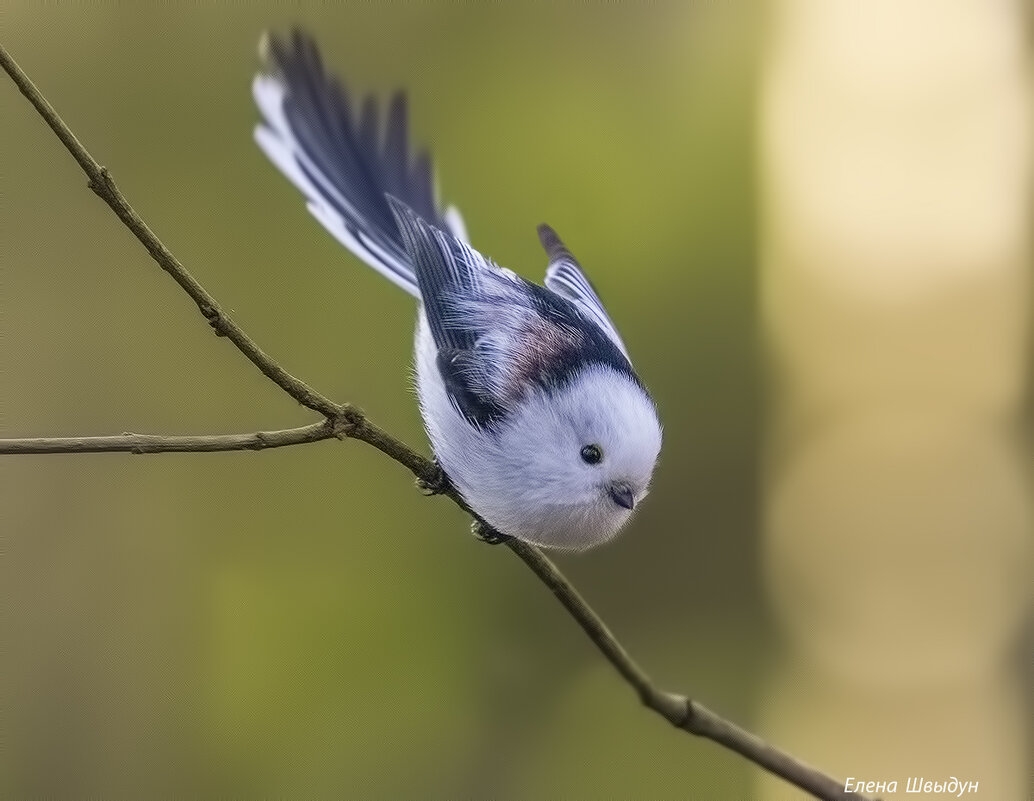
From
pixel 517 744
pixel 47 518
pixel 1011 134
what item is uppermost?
pixel 1011 134

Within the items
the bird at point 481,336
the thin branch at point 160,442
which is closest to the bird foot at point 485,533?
the bird at point 481,336

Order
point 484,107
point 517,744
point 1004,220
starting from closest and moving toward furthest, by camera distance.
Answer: point 1004,220, point 484,107, point 517,744

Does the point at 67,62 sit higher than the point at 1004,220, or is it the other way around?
the point at 67,62

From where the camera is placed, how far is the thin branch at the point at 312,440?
15.3 inches

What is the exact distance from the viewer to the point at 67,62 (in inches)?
38.7

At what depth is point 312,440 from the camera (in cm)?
43

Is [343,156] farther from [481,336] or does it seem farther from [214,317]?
[214,317]

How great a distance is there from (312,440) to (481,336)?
205mm

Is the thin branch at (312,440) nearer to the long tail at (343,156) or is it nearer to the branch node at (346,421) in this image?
the branch node at (346,421)

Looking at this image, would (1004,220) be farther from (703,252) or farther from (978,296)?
(703,252)

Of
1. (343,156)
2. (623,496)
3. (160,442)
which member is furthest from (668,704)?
Answer: (343,156)

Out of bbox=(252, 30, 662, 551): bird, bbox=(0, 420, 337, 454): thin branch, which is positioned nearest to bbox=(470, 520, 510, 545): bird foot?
bbox=(252, 30, 662, 551): bird

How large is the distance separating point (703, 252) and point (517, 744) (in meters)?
0.49

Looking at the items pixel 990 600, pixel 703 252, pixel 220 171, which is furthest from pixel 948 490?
pixel 220 171
